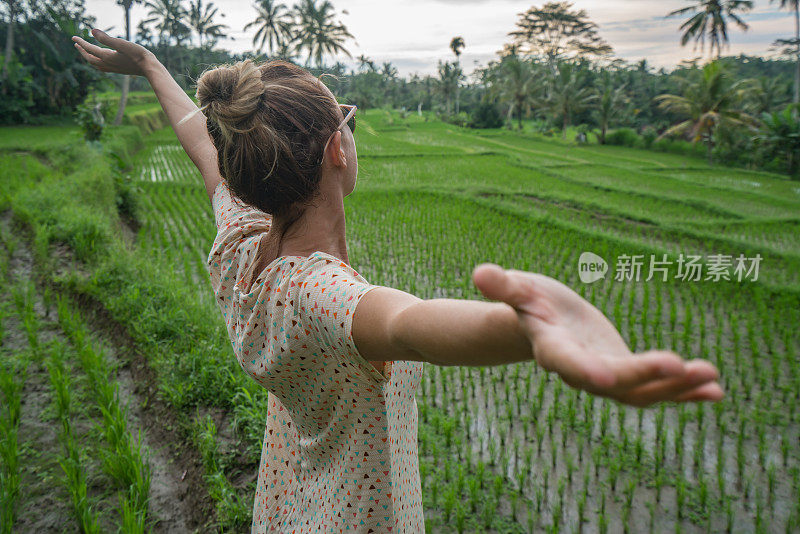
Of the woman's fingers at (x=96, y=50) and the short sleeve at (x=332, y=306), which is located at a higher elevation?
the woman's fingers at (x=96, y=50)

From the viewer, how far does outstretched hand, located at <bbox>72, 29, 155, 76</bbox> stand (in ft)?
4.30

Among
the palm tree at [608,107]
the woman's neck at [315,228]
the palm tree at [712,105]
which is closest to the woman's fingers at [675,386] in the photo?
the woman's neck at [315,228]

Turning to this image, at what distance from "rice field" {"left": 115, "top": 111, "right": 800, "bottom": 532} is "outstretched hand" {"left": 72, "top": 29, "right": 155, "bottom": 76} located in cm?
63

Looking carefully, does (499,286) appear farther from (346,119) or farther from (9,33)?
(9,33)

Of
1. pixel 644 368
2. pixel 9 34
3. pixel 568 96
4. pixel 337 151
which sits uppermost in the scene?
pixel 9 34

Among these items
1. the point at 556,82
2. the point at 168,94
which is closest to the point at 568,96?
the point at 556,82

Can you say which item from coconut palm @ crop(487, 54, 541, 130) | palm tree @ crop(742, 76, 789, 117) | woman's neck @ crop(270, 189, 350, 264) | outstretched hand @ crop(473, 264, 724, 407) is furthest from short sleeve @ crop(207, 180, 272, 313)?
coconut palm @ crop(487, 54, 541, 130)

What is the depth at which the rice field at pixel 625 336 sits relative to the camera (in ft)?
8.04

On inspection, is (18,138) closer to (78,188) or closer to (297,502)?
(78,188)

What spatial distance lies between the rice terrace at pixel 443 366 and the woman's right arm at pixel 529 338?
599 mm

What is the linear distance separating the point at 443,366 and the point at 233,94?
1.38 m

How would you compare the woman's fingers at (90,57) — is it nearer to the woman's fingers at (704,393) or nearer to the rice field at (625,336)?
the rice field at (625,336)

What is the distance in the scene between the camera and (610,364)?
401 millimetres

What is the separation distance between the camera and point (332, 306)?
2.22 feet
